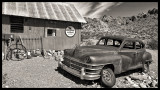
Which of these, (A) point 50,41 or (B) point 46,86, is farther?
(A) point 50,41

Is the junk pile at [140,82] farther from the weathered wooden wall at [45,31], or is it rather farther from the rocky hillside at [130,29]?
the rocky hillside at [130,29]

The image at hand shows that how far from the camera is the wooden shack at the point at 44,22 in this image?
10711 millimetres

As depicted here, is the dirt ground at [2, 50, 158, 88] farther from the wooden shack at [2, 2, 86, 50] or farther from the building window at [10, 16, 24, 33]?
the wooden shack at [2, 2, 86, 50]

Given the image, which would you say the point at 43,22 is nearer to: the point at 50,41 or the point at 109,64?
the point at 50,41

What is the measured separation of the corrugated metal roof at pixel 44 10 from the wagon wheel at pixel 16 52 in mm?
2357

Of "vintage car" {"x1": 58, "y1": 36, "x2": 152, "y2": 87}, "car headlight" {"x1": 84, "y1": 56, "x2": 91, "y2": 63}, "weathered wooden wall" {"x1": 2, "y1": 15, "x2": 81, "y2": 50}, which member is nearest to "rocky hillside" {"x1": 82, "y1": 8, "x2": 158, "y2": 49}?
"weathered wooden wall" {"x1": 2, "y1": 15, "x2": 81, "y2": 50}

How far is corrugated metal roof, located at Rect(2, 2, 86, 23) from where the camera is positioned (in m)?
10.9

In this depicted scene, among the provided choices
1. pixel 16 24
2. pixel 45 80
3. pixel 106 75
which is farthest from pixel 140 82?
pixel 16 24

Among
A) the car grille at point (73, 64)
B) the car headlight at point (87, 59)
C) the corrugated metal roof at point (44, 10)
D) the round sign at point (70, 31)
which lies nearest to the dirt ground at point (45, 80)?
the car grille at point (73, 64)

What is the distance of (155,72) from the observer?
7.85 m

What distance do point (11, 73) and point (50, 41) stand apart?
216 inches

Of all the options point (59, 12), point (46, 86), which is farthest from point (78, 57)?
point (59, 12)

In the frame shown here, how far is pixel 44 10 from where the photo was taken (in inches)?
493

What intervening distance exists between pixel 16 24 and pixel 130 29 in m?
45.1
